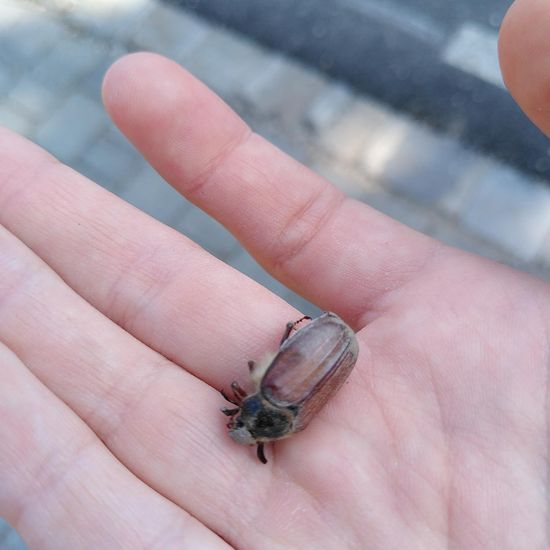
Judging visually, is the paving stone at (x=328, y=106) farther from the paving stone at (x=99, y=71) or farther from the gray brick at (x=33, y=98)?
the gray brick at (x=33, y=98)

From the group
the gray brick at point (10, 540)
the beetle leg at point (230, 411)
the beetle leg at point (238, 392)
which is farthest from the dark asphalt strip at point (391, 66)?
the gray brick at point (10, 540)

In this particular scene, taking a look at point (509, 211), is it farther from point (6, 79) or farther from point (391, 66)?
point (6, 79)

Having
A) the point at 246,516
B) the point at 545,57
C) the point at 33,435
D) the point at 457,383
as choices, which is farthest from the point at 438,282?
the point at 33,435

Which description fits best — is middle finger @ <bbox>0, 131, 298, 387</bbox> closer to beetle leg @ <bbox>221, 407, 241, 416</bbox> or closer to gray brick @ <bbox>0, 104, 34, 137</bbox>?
beetle leg @ <bbox>221, 407, 241, 416</bbox>

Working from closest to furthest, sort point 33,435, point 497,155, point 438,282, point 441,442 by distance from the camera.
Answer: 1. point 33,435
2. point 441,442
3. point 438,282
4. point 497,155

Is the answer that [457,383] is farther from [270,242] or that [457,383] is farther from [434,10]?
[434,10]
